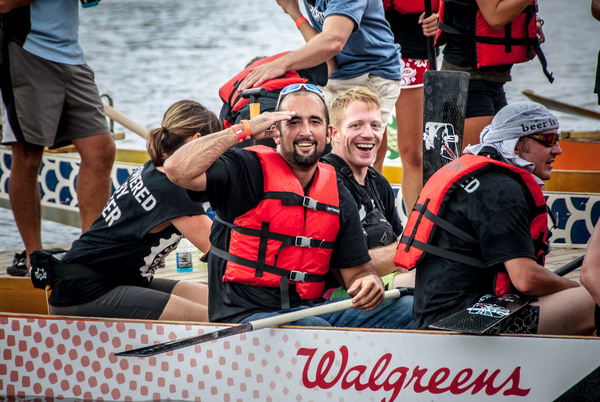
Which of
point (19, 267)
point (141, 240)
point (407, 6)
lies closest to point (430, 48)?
point (407, 6)

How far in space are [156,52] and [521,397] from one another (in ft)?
79.9

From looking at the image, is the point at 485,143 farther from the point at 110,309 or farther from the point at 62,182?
the point at 62,182

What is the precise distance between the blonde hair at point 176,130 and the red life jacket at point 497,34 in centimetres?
136

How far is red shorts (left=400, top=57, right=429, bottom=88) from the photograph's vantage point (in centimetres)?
459

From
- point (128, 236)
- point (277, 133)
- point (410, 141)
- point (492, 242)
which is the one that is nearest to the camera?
point (492, 242)

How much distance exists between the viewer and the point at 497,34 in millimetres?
3650

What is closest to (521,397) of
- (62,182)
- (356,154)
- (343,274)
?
(343,274)

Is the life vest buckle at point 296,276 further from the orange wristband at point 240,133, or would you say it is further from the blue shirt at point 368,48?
the blue shirt at point 368,48

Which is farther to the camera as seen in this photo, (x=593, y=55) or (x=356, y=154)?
(x=593, y=55)

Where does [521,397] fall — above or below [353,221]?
below

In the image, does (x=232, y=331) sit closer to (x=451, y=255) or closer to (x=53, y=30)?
(x=451, y=255)

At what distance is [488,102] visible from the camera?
3777 millimetres

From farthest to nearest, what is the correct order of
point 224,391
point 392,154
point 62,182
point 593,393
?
1. point 392,154
2. point 62,182
3. point 224,391
4. point 593,393

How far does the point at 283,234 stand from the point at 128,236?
2.27 feet
